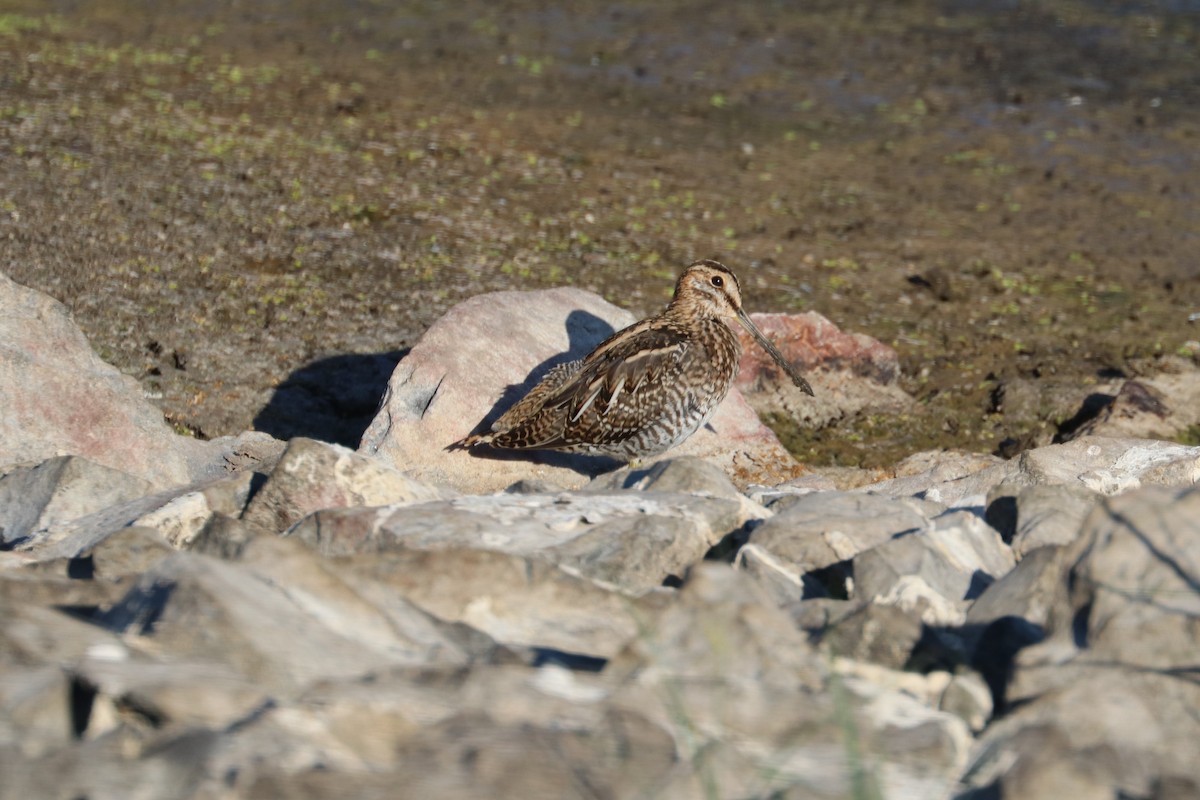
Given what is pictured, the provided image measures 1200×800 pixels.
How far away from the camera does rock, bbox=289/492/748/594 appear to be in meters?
4.71

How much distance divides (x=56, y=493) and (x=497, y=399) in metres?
2.41

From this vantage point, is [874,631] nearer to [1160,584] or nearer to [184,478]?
[1160,584]

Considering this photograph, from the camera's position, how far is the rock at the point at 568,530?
471cm

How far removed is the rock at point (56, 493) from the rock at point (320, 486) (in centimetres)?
80

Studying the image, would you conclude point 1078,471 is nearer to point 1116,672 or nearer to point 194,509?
point 1116,672

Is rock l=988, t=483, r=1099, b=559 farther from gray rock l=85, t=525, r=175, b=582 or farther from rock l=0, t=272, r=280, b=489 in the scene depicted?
rock l=0, t=272, r=280, b=489

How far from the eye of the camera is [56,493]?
580 cm

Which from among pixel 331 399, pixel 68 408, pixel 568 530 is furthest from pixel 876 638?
pixel 331 399

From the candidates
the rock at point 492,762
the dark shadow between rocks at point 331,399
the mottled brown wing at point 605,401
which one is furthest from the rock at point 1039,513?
the dark shadow between rocks at point 331,399

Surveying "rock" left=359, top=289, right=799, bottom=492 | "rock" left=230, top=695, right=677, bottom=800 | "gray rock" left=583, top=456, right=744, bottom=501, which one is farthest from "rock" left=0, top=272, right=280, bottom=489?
"rock" left=230, top=695, right=677, bottom=800

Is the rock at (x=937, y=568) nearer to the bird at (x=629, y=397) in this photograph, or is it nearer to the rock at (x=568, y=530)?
the rock at (x=568, y=530)

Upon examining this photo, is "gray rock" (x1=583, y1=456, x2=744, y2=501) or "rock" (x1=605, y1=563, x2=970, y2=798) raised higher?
"rock" (x1=605, y1=563, x2=970, y2=798)

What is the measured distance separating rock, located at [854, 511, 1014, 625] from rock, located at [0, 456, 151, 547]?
3.23 m

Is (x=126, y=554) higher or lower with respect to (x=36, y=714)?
lower
